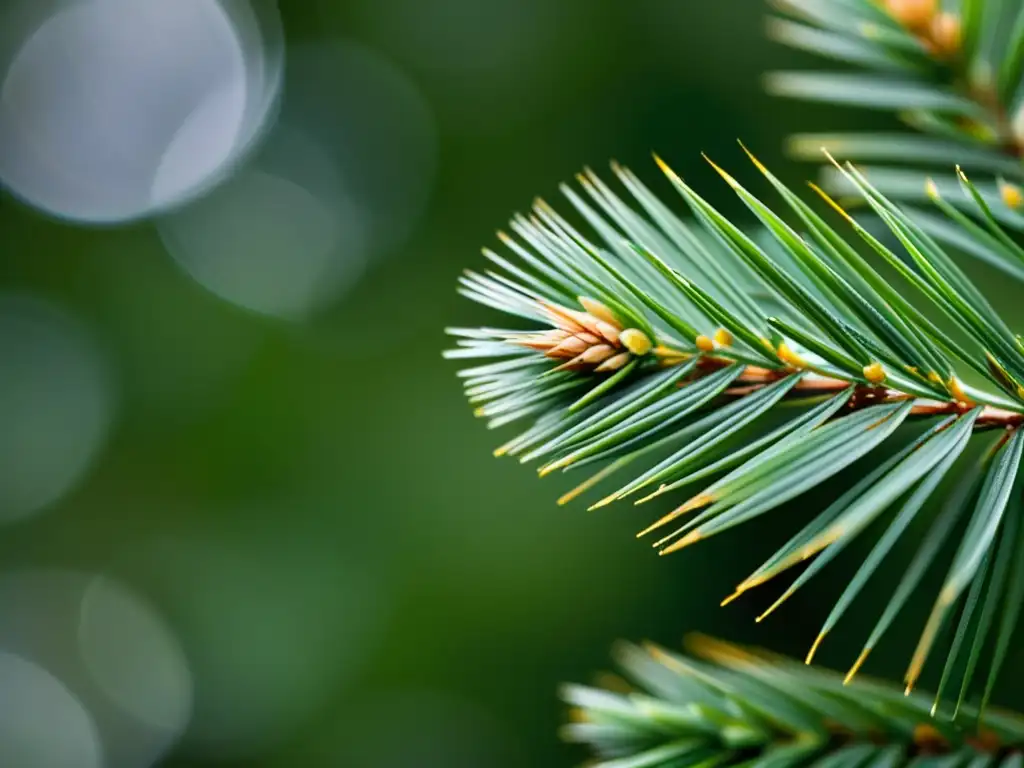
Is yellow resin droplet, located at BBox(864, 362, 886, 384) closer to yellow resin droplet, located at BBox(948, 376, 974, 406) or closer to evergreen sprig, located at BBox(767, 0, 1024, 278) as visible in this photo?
yellow resin droplet, located at BBox(948, 376, 974, 406)

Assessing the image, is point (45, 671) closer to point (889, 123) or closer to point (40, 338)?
point (40, 338)

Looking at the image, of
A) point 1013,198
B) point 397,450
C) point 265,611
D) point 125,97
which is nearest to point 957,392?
point 1013,198

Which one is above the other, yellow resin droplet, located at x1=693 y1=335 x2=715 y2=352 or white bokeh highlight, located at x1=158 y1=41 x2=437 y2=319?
white bokeh highlight, located at x1=158 y1=41 x2=437 y2=319

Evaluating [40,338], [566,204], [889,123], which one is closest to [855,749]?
[889,123]

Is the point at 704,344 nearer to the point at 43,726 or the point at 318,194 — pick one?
the point at 318,194

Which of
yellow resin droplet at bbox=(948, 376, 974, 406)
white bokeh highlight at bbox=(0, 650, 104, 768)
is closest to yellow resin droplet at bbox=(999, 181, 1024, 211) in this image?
yellow resin droplet at bbox=(948, 376, 974, 406)

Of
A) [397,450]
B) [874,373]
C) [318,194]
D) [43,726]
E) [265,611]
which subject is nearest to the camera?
[874,373]

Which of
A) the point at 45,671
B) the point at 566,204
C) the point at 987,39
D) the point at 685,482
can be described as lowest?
the point at 45,671
